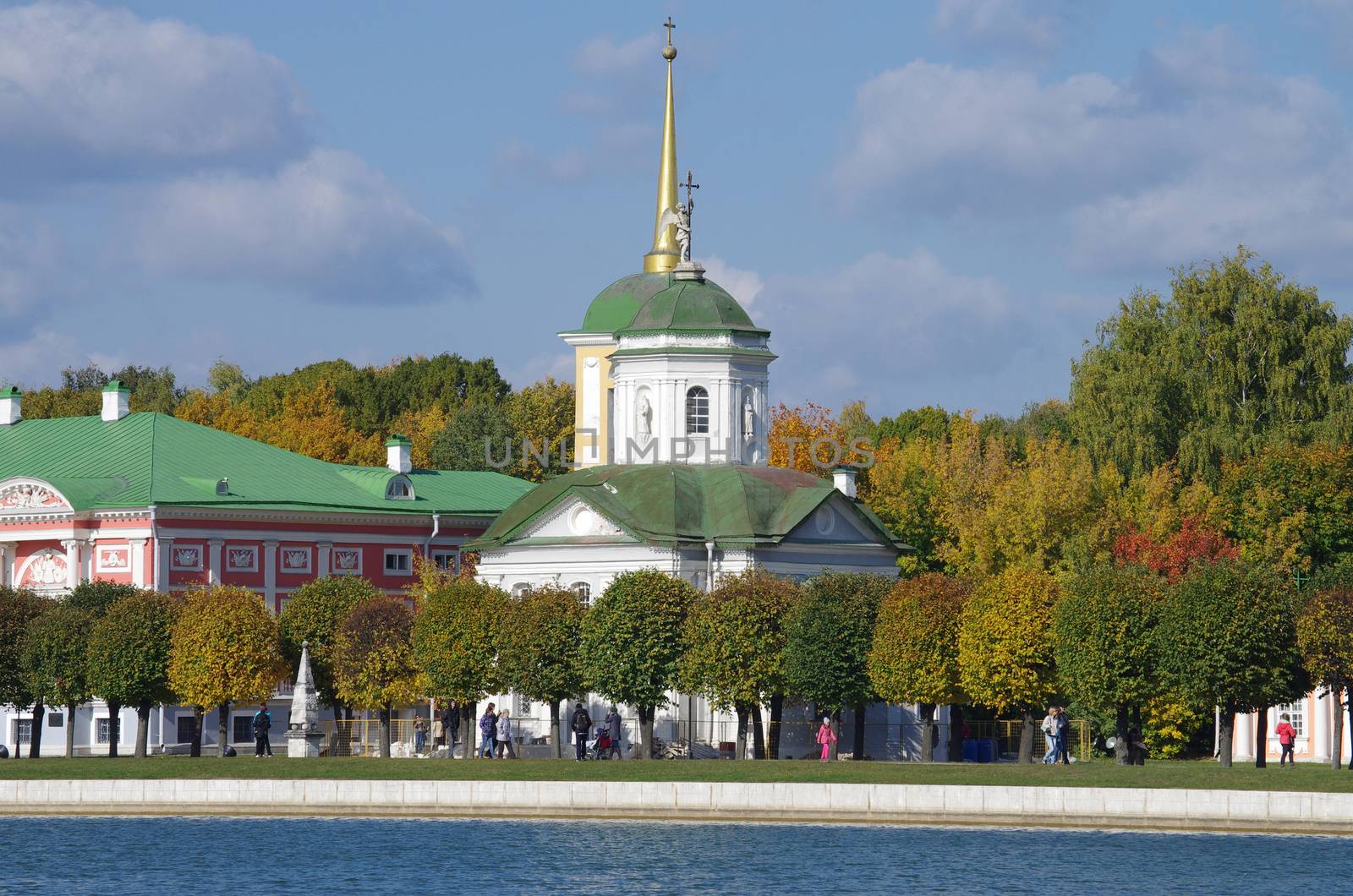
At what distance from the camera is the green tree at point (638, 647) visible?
71.3m

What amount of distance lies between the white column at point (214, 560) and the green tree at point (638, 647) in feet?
64.9

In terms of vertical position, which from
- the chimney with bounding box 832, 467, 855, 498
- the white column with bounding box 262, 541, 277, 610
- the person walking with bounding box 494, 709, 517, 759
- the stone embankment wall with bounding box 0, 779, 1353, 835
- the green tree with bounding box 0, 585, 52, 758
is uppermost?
the chimney with bounding box 832, 467, 855, 498

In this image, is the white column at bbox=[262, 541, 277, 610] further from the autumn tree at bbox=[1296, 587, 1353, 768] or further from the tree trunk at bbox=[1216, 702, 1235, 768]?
the autumn tree at bbox=[1296, 587, 1353, 768]

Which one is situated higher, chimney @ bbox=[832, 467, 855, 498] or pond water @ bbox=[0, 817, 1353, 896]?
chimney @ bbox=[832, 467, 855, 498]

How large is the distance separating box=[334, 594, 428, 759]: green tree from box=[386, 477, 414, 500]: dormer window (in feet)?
68.0

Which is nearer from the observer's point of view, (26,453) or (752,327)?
(752,327)

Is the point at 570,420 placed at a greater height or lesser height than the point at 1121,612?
greater

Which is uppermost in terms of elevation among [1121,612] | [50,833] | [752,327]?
[752,327]

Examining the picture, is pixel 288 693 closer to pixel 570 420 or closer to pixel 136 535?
pixel 136 535

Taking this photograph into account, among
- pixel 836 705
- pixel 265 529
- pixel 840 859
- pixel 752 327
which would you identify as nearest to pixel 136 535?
pixel 265 529

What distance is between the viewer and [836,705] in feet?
231

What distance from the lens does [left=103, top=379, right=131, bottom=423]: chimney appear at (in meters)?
95.0

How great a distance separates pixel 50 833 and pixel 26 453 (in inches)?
1433

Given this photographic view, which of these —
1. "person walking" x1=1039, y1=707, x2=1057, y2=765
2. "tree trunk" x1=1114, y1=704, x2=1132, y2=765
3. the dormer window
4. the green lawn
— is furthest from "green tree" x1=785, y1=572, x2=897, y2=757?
the dormer window
